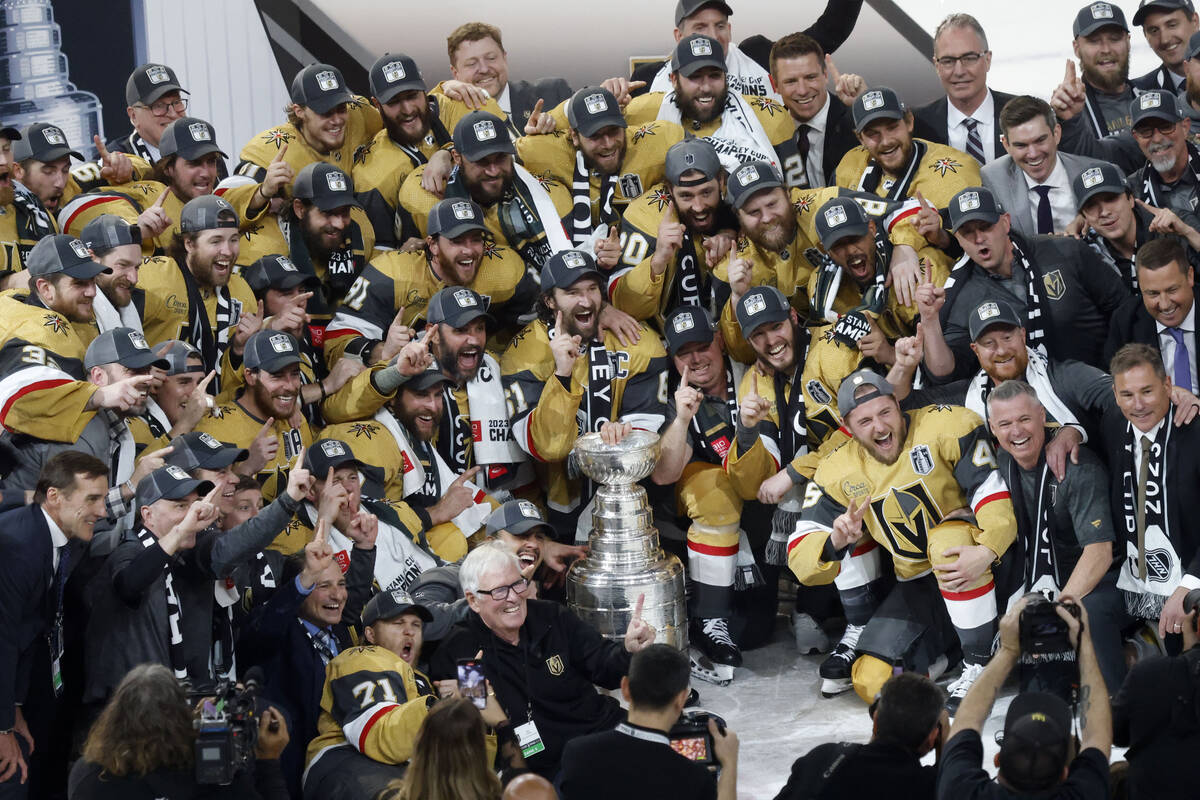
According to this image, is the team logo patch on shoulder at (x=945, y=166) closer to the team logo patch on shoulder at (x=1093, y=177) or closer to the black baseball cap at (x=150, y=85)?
the team logo patch on shoulder at (x=1093, y=177)

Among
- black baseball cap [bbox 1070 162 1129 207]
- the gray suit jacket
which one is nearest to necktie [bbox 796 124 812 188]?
the gray suit jacket

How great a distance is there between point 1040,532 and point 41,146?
4.34 metres

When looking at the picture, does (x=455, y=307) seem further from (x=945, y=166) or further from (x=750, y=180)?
(x=945, y=166)

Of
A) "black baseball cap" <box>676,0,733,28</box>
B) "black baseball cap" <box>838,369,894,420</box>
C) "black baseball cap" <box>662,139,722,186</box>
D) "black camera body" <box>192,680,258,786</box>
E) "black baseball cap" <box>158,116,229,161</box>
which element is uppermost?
"black baseball cap" <box>676,0,733,28</box>

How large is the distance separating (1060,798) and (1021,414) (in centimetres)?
251

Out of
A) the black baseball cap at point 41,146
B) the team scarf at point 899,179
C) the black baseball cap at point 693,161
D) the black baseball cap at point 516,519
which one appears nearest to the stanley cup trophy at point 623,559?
the black baseball cap at point 516,519

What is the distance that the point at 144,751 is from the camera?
14.7 feet

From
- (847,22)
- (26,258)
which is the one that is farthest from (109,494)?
(847,22)

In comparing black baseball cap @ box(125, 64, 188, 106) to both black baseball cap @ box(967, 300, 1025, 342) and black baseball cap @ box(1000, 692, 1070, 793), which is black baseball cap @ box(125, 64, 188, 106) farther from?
black baseball cap @ box(1000, 692, 1070, 793)

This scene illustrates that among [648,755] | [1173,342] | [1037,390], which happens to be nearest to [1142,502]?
[1037,390]

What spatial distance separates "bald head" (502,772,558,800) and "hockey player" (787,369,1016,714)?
92.4 inches

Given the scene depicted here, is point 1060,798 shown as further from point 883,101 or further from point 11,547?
point 883,101

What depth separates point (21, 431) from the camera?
19.4ft

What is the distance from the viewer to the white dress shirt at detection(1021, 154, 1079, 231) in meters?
7.29
